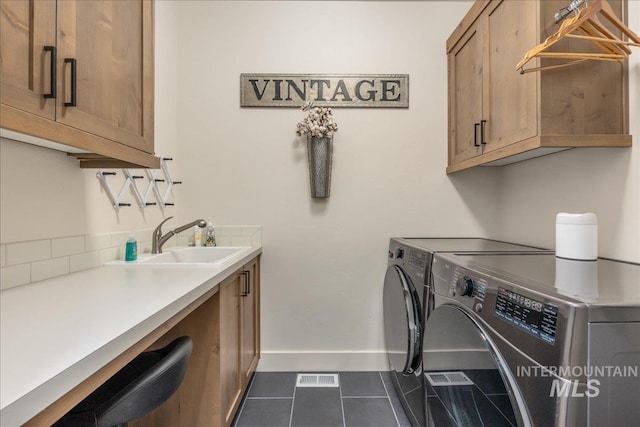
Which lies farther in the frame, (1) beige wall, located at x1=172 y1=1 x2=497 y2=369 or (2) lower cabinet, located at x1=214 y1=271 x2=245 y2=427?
(1) beige wall, located at x1=172 y1=1 x2=497 y2=369

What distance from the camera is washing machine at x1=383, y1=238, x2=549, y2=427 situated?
57.2 inches

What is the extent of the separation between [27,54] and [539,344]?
4.61ft

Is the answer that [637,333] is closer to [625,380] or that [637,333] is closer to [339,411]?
[625,380]

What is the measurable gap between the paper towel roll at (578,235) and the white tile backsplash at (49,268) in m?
1.98

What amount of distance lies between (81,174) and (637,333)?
1917 mm

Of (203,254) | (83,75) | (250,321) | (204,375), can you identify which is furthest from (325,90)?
(204,375)

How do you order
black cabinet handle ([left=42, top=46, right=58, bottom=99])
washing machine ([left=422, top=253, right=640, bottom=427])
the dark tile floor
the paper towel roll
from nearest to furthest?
1. washing machine ([left=422, top=253, right=640, bottom=427])
2. black cabinet handle ([left=42, top=46, right=58, bottom=99])
3. the paper towel roll
4. the dark tile floor

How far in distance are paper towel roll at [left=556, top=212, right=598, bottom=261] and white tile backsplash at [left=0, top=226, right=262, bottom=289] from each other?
1975 millimetres

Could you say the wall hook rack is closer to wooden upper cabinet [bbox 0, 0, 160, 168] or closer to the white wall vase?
wooden upper cabinet [bbox 0, 0, 160, 168]

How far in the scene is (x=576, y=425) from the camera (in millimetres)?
623

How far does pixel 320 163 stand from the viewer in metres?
2.15

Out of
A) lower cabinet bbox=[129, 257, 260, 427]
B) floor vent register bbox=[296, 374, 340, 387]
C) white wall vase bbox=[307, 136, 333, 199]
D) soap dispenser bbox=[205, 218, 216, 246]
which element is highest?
white wall vase bbox=[307, 136, 333, 199]

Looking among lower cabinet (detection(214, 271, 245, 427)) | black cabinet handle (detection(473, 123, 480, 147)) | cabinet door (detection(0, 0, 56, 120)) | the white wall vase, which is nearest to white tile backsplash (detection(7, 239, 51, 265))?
cabinet door (detection(0, 0, 56, 120))

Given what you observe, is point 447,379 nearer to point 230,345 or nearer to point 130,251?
point 230,345
